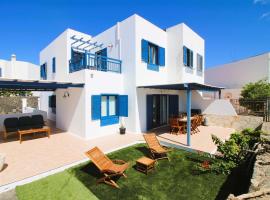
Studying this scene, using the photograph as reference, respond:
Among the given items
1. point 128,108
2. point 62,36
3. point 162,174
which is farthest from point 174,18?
point 162,174

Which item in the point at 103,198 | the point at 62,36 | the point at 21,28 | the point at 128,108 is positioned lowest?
the point at 103,198

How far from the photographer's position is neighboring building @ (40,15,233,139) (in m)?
9.83

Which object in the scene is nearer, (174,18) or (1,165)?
(1,165)

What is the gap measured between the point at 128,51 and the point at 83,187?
8.58m

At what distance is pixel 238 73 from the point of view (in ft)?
76.4

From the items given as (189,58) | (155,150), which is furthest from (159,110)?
(155,150)

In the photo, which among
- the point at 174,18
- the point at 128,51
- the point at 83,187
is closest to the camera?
the point at 83,187

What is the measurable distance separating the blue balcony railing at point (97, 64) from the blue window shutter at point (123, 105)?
1.98 metres

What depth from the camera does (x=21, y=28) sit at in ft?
49.1

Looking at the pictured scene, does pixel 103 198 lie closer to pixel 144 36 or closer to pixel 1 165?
pixel 1 165

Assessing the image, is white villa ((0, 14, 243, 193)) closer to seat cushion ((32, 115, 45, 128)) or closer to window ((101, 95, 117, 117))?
window ((101, 95, 117, 117))

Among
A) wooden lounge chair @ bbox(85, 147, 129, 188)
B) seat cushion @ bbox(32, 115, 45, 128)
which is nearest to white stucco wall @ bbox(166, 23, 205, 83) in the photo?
wooden lounge chair @ bbox(85, 147, 129, 188)

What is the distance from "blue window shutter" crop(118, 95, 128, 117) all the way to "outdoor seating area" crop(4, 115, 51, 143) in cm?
452

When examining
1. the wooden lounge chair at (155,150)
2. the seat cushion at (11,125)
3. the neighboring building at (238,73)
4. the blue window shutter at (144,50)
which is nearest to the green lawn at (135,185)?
the wooden lounge chair at (155,150)
